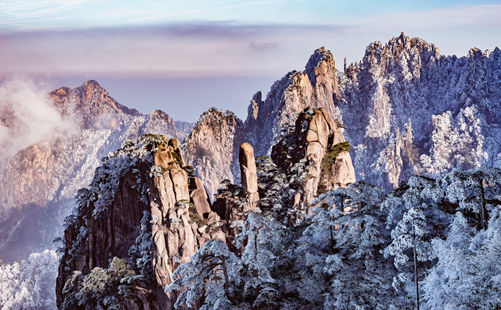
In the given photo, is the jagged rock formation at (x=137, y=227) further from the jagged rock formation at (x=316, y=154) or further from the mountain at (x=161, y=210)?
the jagged rock formation at (x=316, y=154)

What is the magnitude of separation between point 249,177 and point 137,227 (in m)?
17.3

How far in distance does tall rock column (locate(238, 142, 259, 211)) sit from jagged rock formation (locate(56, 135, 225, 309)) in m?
5.09

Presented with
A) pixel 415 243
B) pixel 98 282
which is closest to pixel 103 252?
pixel 98 282

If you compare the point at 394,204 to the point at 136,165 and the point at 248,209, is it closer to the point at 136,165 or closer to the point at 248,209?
the point at 248,209

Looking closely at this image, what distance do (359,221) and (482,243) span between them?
10660 mm

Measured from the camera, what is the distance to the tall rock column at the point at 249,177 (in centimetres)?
6475

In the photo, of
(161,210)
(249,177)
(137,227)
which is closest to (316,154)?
(249,177)

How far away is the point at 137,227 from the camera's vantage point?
68938mm

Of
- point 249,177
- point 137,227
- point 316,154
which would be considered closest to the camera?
point 249,177

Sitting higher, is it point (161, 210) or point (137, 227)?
point (161, 210)

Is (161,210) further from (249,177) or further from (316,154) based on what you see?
(316,154)

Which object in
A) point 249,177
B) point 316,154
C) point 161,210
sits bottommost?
point 161,210

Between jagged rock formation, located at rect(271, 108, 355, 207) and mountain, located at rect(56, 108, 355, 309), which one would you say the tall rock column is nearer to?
mountain, located at rect(56, 108, 355, 309)

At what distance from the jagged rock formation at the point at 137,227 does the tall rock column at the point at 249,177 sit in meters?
5.09
